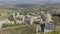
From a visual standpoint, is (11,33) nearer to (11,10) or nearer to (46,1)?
(11,10)

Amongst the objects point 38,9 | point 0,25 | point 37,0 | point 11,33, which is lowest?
point 11,33

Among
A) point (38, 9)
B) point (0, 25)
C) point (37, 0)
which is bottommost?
point (0, 25)

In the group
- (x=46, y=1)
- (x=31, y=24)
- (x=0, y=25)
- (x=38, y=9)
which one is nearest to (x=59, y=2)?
(x=46, y=1)

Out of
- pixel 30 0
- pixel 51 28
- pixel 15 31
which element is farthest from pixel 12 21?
pixel 51 28

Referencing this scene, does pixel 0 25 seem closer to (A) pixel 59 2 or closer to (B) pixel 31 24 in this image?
(B) pixel 31 24

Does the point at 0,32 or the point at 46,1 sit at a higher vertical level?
the point at 46,1

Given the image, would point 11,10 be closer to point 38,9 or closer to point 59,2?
point 38,9

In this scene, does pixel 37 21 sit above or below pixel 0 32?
above
